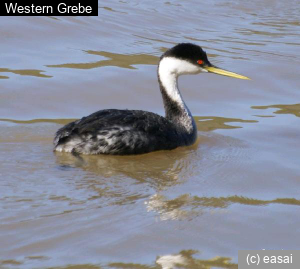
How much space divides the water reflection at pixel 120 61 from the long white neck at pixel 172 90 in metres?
2.25

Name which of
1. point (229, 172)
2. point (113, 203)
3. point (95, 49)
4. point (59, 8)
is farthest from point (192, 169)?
point (59, 8)

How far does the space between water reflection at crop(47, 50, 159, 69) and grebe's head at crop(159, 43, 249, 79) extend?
2231 millimetres

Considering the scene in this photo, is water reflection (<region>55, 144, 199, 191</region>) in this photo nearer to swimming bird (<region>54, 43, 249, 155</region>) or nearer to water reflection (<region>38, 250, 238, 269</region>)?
swimming bird (<region>54, 43, 249, 155</region>)

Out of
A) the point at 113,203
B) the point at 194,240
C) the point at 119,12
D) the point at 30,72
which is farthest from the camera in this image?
the point at 119,12

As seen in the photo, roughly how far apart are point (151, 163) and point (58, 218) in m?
1.90

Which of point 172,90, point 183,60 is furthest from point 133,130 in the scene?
point 183,60

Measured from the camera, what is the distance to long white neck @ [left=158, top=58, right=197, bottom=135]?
8523mm

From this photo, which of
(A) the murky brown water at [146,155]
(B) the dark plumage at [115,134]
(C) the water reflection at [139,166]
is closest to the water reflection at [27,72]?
(A) the murky brown water at [146,155]

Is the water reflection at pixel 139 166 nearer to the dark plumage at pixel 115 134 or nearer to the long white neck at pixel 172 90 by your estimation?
the dark plumage at pixel 115 134

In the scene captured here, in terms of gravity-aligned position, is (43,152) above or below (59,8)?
below

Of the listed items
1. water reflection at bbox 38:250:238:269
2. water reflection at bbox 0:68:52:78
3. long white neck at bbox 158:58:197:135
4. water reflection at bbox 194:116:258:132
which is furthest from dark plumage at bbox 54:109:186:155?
water reflection at bbox 0:68:52:78

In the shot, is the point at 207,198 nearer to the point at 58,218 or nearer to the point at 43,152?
the point at 58,218

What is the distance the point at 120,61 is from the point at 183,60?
2.58 m

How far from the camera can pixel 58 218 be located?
5980 mm
